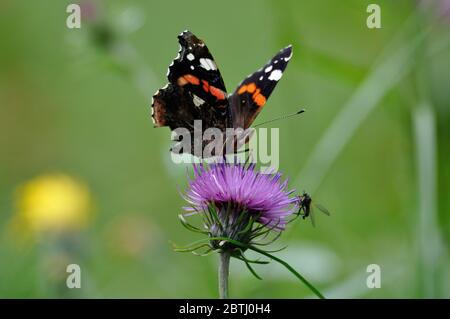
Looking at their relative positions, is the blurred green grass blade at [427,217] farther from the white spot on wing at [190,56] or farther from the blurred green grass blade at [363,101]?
the white spot on wing at [190,56]

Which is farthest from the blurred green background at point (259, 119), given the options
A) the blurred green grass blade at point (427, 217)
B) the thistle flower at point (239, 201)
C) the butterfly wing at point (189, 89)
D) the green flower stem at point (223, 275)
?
the green flower stem at point (223, 275)

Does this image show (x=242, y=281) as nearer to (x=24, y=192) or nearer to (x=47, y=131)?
(x=24, y=192)

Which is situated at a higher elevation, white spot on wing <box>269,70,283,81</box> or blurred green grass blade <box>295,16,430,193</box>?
blurred green grass blade <box>295,16,430,193</box>

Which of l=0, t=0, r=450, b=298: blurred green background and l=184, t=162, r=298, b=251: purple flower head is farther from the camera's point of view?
l=0, t=0, r=450, b=298: blurred green background

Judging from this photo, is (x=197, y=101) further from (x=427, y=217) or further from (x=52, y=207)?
(x=52, y=207)

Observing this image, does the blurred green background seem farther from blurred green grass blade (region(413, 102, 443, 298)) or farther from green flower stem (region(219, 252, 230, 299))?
green flower stem (region(219, 252, 230, 299))

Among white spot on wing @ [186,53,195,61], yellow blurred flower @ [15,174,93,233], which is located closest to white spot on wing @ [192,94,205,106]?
white spot on wing @ [186,53,195,61]
